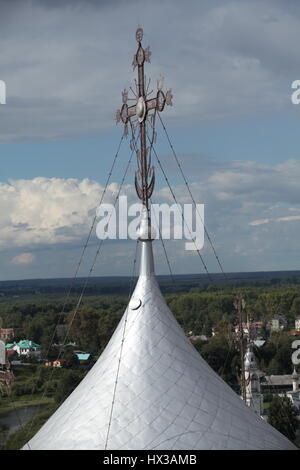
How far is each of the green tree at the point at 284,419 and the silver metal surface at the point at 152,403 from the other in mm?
16480

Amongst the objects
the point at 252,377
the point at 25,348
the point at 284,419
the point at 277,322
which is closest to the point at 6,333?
the point at 25,348

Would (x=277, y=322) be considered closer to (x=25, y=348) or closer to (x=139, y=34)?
(x=25, y=348)

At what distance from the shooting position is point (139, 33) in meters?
13.7

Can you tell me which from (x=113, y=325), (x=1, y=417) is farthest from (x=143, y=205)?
(x=113, y=325)

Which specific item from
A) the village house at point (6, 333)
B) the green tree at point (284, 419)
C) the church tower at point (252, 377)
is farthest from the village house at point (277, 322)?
the church tower at point (252, 377)

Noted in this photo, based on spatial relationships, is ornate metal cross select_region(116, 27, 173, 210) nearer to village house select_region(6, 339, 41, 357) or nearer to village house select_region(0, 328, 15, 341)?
village house select_region(0, 328, 15, 341)

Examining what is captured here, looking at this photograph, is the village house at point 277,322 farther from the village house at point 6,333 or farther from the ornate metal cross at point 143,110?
the ornate metal cross at point 143,110

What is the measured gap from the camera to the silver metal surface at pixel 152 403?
428 inches

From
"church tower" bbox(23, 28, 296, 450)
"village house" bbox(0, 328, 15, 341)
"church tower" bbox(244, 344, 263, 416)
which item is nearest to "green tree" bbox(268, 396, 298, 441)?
"church tower" bbox(244, 344, 263, 416)

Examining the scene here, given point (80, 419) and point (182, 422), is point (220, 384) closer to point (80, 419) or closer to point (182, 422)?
point (182, 422)

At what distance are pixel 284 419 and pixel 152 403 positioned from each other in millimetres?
19715

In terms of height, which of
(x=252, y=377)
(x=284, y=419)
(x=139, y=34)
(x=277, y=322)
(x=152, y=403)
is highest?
(x=277, y=322)

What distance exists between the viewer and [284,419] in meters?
29.5
